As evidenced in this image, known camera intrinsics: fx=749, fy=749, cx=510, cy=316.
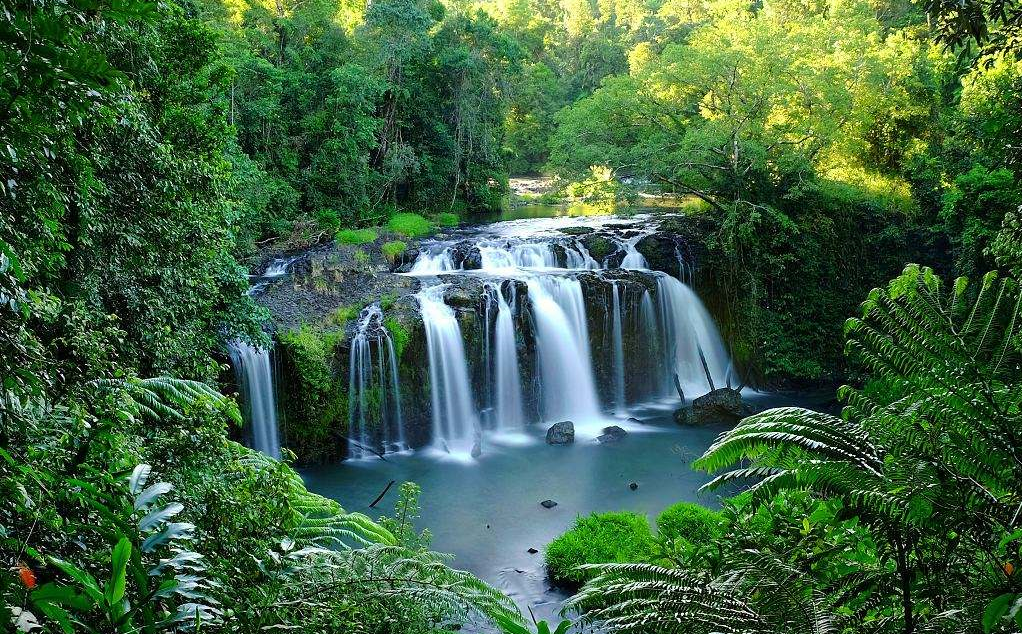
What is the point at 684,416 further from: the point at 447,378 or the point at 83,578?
the point at 83,578

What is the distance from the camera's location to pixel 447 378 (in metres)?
14.2

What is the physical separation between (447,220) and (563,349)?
900 cm

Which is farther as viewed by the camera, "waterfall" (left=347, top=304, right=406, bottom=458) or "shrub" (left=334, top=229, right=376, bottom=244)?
"shrub" (left=334, top=229, right=376, bottom=244)

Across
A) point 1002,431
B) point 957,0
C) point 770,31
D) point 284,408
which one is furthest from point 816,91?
point 1002,431

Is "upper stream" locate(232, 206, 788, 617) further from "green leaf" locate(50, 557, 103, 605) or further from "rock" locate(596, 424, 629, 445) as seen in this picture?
"green leaf" locate(50, 557, 103, 605)

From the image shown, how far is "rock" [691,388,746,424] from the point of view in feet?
48.3

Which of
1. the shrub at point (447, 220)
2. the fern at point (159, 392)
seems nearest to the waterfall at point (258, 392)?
the fern at point (159, 392)

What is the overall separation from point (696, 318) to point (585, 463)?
5.67 meters

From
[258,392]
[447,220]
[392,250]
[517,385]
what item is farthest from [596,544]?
[447,220]

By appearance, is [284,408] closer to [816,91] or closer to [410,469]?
[410,469]

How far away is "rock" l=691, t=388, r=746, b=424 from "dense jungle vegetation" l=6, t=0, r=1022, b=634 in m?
2.76

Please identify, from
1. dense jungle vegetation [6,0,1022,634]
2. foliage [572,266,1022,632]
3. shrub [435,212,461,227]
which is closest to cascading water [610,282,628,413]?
dense jungle vegetation [6,0,1022,634]

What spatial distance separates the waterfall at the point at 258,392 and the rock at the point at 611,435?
18.9ft

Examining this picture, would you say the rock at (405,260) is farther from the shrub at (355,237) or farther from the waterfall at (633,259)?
the waterfall at (633,259)
